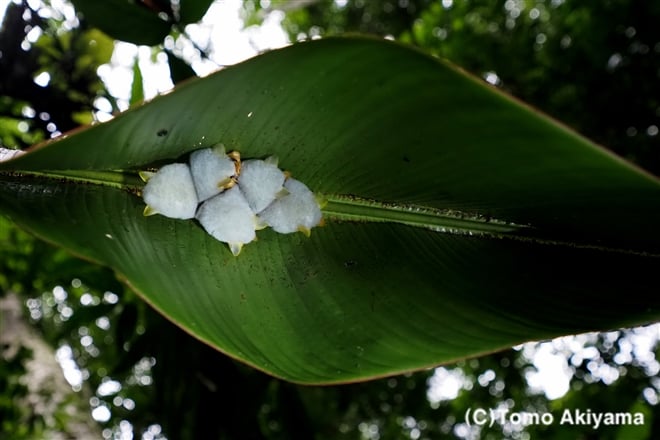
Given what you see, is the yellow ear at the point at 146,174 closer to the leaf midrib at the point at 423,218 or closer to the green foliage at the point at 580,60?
the leaf midrib at the point at 423,218

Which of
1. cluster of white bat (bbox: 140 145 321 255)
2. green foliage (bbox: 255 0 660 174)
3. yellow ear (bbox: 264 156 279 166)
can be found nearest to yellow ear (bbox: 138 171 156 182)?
cluster of white bat (bbox: 140 145 321 255)

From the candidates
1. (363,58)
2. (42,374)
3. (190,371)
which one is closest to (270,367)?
(363,58)

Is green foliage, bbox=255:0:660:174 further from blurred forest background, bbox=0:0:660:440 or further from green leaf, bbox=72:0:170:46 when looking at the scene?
green leaf, bbox=72:0:170:46

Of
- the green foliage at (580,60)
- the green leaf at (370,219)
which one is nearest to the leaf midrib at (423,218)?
the green leaf at (370,219)

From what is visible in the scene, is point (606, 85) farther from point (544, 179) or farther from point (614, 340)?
point (544, 179)

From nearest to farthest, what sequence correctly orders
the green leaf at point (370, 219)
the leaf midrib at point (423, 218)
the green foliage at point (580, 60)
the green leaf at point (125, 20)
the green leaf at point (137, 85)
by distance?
1. the green leaf at point (370, 219)
2. the leaf midrib at point (423, 218)
3. the green leaf at point (125, 20)
4. the green leaf at point (137, 85)
5. the green foliage at point (580, 60)

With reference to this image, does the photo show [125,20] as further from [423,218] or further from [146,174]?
[423,218]

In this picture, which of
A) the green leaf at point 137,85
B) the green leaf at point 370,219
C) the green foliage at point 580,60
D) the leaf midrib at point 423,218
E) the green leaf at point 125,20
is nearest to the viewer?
the green leaf at point 370,219
